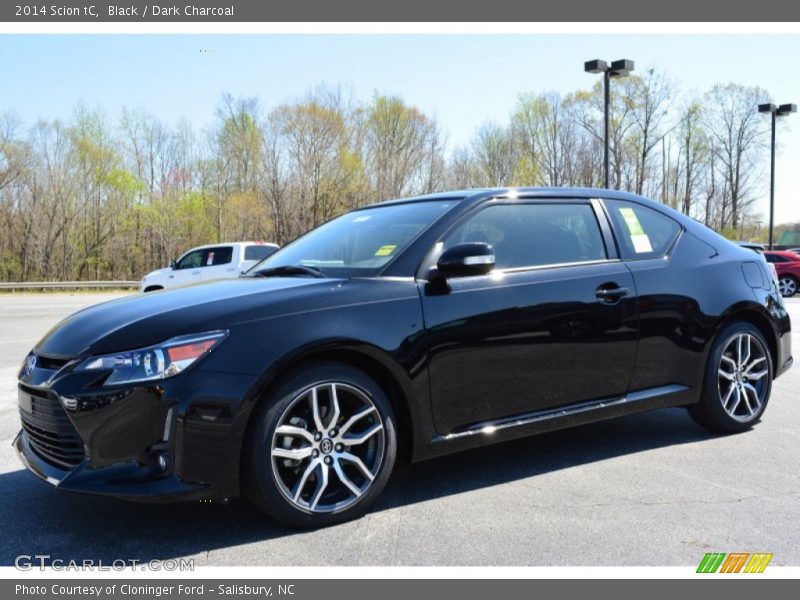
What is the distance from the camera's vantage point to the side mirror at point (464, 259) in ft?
12.2

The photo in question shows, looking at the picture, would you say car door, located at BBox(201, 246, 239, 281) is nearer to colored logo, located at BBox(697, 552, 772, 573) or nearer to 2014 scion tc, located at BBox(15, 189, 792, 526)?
2014 scion tc, located at BBox(15, 189, 792, 526)

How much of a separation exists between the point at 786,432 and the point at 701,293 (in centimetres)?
127

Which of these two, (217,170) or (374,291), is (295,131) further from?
(374,291)

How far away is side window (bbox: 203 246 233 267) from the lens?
1817 cm

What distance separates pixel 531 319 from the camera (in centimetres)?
401

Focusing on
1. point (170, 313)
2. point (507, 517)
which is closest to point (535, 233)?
point (507, 517)

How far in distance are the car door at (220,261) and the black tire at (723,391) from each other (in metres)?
14.3

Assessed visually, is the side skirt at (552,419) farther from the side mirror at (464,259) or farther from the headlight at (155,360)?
the headlight at (155,360)

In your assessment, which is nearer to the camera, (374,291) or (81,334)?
(81,334)

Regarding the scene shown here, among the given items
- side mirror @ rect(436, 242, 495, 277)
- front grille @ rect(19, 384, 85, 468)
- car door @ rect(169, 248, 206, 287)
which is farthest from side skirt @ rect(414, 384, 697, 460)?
car door @ rect(169, 248, 206, 287)

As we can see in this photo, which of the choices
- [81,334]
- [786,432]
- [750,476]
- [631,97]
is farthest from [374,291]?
[631,97]

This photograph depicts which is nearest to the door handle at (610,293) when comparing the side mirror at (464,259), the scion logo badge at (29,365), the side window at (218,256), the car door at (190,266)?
the side mirror at (464,259)

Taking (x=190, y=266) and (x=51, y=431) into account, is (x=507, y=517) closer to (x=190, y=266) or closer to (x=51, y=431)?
(x=51, y=431)

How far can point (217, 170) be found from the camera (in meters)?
46.5
